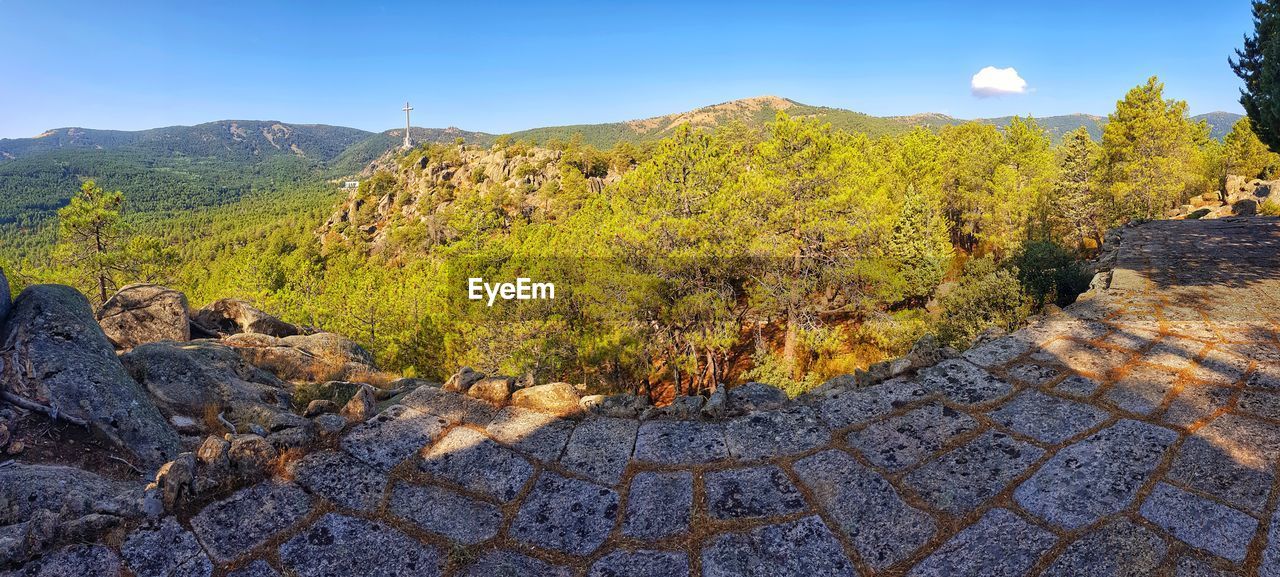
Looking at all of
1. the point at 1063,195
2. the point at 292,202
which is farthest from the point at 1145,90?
the point at 292,202

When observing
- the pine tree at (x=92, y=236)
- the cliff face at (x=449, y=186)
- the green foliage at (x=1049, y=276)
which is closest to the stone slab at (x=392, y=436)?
the green foliage at (x=1049, y=276)

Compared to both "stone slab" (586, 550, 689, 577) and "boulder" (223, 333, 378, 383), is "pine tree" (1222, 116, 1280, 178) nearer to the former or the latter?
"stone slab" (586, 550, 689, 577)

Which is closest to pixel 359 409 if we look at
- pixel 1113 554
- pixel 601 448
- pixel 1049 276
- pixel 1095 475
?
pixel 601 448

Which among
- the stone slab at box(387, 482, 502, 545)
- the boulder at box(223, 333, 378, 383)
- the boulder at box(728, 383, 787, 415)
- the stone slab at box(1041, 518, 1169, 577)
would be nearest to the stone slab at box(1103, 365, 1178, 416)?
the stone slab at box(1041, 518, 1169, 577)

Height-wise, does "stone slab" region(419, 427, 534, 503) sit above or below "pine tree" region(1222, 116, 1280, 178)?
below

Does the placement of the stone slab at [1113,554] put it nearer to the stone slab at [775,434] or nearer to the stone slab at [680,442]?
the stone slab at [775,434]

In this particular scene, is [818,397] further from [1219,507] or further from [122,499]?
[122,499]

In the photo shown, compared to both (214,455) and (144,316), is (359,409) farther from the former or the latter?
(144,316)
